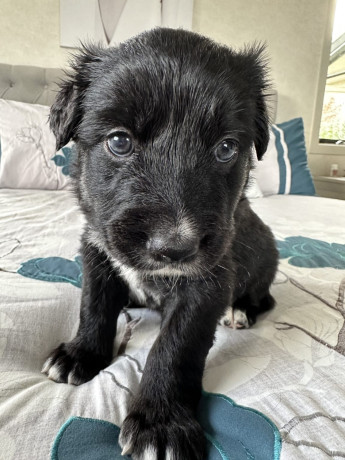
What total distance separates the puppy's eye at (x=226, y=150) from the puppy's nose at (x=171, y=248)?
0.95 ft

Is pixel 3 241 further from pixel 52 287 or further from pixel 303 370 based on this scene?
pixel 303 370

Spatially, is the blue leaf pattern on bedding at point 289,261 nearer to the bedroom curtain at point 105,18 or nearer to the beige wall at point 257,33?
the beige wall at point 257,33

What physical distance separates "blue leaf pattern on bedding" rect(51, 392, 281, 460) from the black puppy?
3 cm

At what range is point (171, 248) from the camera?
0.72m

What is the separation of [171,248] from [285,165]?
9.99ft

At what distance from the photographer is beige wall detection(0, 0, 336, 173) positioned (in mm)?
3479

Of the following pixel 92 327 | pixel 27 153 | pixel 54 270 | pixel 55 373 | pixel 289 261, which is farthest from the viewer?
pixel 27 153

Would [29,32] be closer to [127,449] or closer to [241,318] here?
[241,318]

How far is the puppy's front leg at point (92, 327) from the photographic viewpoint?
92 centimetres

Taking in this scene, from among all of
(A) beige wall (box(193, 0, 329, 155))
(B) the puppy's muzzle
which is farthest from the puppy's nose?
(A) beige wall (box(193, 0, 329, 155))

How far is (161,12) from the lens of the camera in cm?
376

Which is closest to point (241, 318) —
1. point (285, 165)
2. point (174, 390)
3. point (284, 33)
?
point (174, 390)

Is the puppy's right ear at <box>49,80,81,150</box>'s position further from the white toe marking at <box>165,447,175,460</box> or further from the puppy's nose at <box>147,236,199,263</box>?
the white toe marking at <box>165,447,175,460</box>

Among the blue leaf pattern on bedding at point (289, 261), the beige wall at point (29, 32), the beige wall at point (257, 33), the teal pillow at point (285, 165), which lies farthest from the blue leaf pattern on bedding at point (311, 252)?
the beige wall at point (29, 32)
